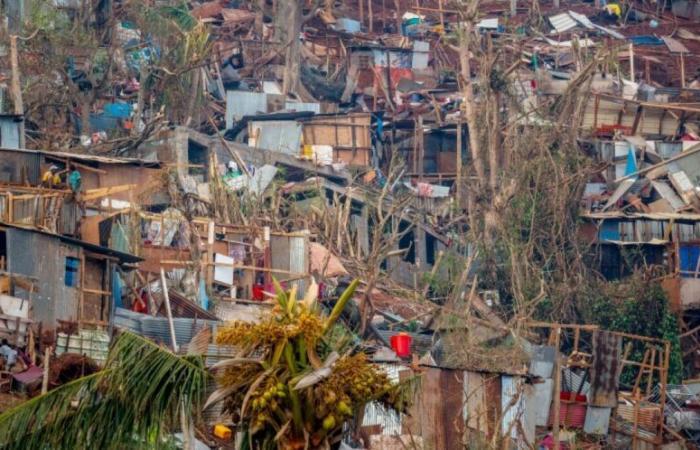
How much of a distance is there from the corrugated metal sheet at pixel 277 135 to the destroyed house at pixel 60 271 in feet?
36.9

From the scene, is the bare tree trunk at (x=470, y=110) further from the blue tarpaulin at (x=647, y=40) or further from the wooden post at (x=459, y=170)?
the blue tarpaulin at (x=647, y=40)

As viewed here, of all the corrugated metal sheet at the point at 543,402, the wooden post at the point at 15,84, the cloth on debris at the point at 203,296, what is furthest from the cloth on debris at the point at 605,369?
the wooden post at the point at 15,84

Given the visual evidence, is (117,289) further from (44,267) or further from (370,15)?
(370,15)

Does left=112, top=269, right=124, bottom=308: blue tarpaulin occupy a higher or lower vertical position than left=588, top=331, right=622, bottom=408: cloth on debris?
higher

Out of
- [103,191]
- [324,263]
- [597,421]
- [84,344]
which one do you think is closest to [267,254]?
[324,263]

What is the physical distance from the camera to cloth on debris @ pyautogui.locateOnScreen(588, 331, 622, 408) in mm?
23156

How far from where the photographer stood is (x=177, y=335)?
2209 cm

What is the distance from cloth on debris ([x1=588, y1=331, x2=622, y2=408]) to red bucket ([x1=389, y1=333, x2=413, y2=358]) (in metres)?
2.62

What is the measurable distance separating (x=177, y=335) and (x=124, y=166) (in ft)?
16.7

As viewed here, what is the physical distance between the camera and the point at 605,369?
23391mm

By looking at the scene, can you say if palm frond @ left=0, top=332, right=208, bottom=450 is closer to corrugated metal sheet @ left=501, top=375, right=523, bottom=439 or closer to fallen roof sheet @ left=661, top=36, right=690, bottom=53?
corrugated metal sheet @ left=501, top=375, right=523, bottom=439

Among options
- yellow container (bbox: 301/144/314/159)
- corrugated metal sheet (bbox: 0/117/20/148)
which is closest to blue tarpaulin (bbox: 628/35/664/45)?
yellow container (bbox: 301/144/314/159)

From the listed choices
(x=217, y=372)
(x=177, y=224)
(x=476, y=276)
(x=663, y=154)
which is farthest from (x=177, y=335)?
(x=663, y=154)

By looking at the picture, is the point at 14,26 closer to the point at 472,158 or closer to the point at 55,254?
the point at 472,158
